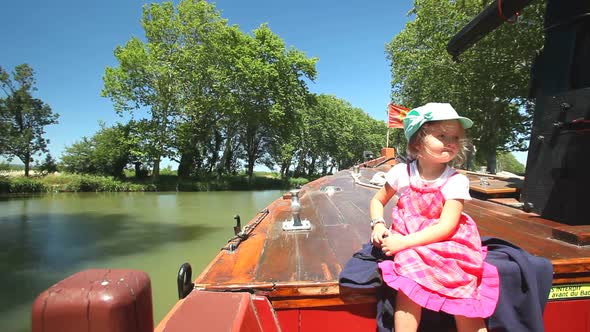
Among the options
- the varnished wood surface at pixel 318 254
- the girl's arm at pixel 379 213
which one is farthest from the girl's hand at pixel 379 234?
the varnished wood surface at pixel 318 254

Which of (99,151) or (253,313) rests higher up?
(99,151)

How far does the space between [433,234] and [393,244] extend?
0.59 feet

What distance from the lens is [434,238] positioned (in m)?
1.56

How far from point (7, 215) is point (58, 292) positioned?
1912 cm

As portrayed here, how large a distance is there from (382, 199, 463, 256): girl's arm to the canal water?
489cm

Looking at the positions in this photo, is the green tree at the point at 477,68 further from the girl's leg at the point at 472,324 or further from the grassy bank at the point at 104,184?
the girl's leg at the point at 472,324

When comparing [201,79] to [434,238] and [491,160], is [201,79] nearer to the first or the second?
[491,160]

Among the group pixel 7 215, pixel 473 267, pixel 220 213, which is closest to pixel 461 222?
pixel 473 267

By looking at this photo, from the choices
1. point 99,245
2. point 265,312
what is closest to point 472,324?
point 265,312

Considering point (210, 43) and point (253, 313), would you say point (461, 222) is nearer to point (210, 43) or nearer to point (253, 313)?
point (253, 313)

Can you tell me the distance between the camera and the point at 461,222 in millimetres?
1682

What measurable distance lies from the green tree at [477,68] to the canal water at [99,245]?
14.4 meters

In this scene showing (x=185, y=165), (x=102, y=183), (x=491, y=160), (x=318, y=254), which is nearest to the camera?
(x=318, y=254)

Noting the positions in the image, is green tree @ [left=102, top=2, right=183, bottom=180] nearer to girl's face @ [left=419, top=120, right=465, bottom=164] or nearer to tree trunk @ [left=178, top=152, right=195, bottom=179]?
tree trunk @ [left=178, top=152, right=195, bottom=179]
